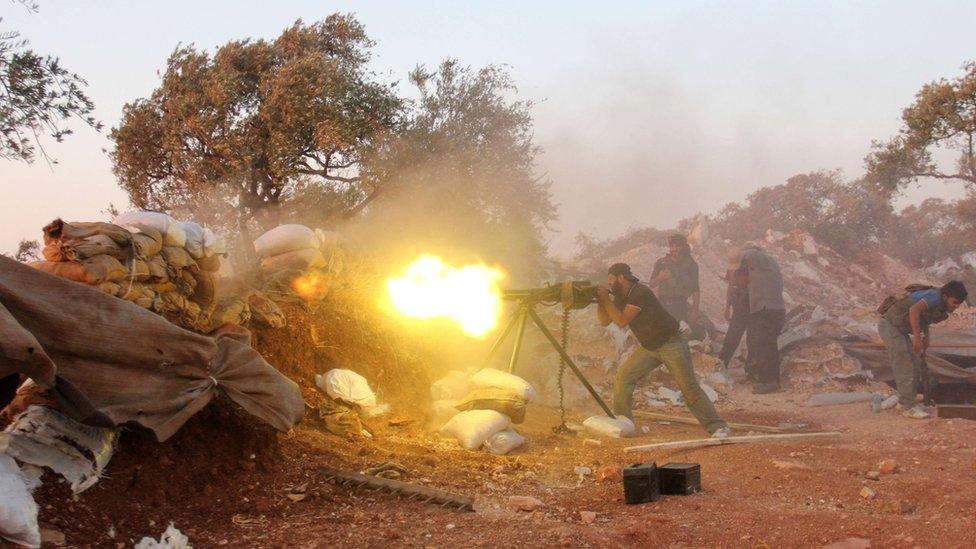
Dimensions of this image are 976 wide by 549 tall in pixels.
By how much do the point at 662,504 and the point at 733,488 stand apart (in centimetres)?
82

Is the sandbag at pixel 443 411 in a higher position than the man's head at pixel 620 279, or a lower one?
lower

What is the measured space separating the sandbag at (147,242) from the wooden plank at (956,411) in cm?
794

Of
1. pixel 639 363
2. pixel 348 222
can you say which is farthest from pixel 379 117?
pixel 639 363

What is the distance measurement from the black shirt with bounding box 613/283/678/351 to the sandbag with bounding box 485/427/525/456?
1989 millimetres

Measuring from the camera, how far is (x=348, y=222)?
39.6 ft

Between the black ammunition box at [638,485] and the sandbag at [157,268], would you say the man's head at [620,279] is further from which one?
the sandbag at [157,268]

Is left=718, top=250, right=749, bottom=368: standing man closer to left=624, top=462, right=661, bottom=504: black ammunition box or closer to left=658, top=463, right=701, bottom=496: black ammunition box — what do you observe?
left=658, top=463, right=701, bottom=496: black ammunition box

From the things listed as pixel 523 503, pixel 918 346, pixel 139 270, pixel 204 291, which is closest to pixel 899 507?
pixel 523 503

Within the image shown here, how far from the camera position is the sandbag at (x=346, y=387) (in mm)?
6586

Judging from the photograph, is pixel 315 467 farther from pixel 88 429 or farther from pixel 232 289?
pixel 232 289

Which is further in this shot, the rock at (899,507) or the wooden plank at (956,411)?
the wooden plank at (956,411)

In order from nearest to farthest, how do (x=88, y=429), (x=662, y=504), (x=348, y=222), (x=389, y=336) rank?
(x=88, y=429) < (x=662, y=504) < (x=389, y=336) < (x=348, y=222)

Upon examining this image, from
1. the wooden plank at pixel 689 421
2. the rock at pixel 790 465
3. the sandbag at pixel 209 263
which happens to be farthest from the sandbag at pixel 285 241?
the rock at pixel 790 465

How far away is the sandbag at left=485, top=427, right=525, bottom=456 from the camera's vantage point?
21.6 ft
